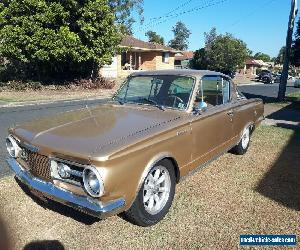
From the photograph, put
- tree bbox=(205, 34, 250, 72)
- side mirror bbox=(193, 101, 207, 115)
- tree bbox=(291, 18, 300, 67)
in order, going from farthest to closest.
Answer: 1. tree bbox=(205, 34, 250, 72)
2. tree bbox=(291, 18, 300, 67)
3. side mirror bbox=(193, 101, 207, 115)

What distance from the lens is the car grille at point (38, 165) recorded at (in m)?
3.61

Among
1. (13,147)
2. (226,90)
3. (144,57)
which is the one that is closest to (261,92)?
(144,57)

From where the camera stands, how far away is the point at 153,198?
405cm

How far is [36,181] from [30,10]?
1828 cm

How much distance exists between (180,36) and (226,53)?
5412 centimetres

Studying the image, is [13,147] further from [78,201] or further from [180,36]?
[180,36]

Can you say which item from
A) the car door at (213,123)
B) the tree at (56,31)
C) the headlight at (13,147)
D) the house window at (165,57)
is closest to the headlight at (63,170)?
the headlight at (13,147)

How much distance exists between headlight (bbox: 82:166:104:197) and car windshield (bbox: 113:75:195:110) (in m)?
1.85

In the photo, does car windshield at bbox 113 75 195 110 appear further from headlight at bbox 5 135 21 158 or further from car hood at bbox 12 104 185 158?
headlight at bbox 5 135 21 158

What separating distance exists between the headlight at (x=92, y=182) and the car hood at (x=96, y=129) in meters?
0.16

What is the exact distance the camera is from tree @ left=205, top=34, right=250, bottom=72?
46.7 meters

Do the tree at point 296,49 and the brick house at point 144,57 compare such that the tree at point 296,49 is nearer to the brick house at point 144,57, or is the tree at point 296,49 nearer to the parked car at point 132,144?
the parked car at point 132,144

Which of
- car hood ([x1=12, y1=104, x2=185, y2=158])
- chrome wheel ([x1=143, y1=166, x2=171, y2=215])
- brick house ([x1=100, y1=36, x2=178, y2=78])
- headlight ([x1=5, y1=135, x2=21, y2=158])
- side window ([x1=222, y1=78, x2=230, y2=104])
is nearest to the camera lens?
car hood ([x1=12, y1=104, x2=185, y2=158])

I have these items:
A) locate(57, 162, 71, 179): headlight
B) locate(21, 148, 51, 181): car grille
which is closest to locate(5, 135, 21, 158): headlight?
locate(21, 148, 51, 181): car grille
